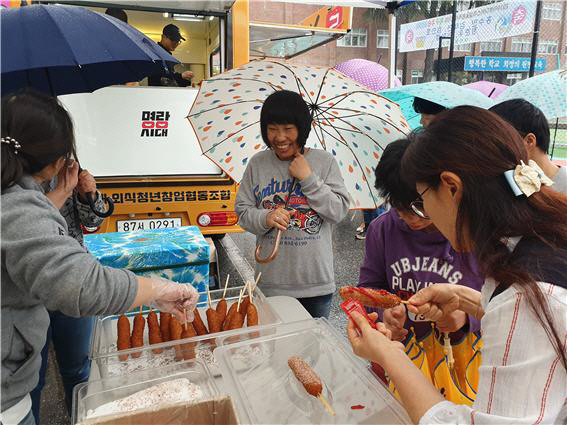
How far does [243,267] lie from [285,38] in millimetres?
4891

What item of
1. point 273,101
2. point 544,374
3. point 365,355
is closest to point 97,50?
point 273,101

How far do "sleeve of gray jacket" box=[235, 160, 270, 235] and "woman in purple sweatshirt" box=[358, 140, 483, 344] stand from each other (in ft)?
2.10

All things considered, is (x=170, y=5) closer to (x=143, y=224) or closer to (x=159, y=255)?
(x=143, y=224)

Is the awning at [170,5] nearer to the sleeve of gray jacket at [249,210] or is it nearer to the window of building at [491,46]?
the sleeve of gray jacket at [249,210]

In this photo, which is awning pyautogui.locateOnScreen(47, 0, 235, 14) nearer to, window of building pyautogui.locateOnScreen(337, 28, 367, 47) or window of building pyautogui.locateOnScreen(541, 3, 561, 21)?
window of building pyautogui.locateOnScreen(541, 3, 561, 21)

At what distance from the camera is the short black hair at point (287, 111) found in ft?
7.73

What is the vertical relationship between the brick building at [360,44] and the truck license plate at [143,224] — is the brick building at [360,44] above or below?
above

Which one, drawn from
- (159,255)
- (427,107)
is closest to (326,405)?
(159,255)

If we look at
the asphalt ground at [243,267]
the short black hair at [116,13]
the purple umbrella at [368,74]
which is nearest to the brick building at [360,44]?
A: the purple umbrella at [368,74]

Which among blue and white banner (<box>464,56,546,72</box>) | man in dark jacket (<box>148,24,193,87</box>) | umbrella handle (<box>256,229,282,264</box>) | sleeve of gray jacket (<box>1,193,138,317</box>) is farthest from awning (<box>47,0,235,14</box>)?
blue and white banner (<box>464,56,546,72</box>)

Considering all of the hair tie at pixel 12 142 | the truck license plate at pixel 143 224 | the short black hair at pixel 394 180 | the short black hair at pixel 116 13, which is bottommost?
the truck license plate at pixel 143 224

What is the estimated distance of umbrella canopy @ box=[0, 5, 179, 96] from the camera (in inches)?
68.4

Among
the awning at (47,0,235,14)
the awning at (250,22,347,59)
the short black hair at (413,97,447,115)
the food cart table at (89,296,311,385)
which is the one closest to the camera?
the food cart table at (89,296,311,385)

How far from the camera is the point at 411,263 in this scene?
6.42 ft
